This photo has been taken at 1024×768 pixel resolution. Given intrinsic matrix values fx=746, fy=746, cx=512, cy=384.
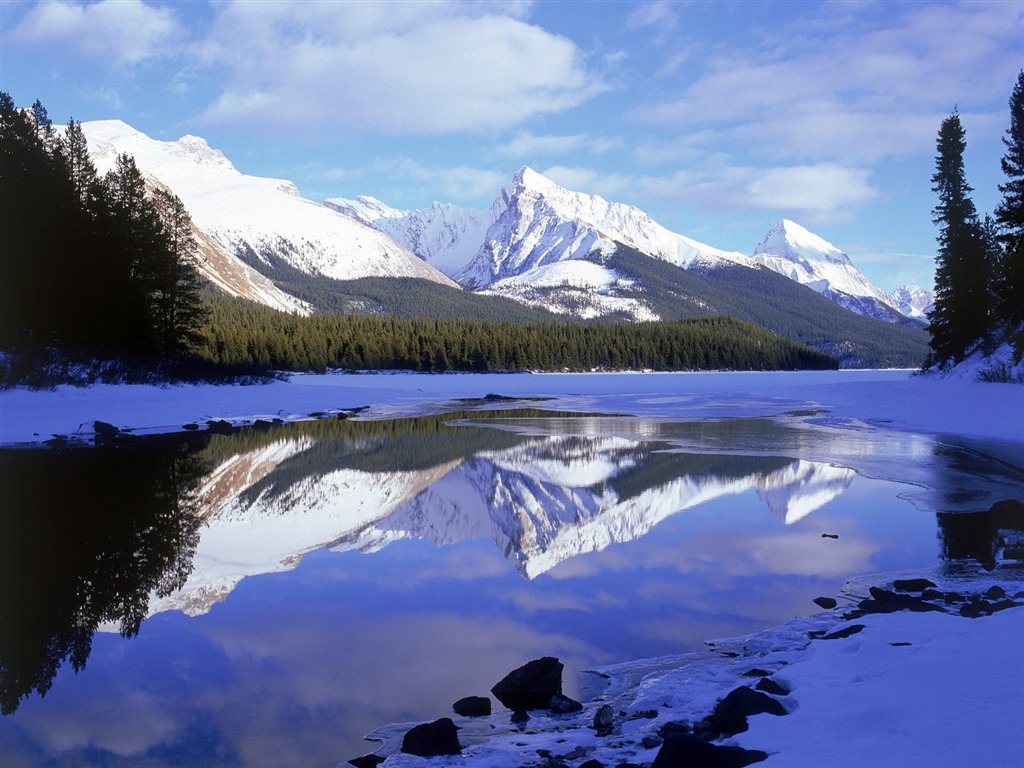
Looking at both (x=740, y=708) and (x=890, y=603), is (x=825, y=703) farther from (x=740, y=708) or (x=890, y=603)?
(x=890, y=603)

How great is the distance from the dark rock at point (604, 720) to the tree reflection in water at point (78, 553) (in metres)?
5.91

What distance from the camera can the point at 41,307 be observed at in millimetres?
38625

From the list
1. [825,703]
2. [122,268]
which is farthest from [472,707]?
[122,268]

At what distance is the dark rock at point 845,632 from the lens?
890 cm

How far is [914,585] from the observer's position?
1084cm

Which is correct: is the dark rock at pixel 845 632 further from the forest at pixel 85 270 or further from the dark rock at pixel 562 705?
the forest at pixel 85 270

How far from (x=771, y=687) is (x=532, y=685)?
2427mm

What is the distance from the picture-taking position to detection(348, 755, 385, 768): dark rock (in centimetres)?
650

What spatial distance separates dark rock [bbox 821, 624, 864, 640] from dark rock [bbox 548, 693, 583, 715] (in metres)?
3.37

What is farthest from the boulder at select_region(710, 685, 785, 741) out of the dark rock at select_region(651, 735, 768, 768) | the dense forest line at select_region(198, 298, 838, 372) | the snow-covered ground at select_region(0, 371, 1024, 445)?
the dense forest line at select_region(198, 298, 838, 372)

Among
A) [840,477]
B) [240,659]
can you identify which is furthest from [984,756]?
[840,477]

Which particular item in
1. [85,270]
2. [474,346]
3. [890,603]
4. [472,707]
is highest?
[85,270]

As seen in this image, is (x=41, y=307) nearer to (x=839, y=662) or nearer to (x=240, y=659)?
(x=240, y=659)

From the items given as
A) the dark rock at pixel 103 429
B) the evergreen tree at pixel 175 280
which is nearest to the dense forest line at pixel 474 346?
the evergreen tree at pixel 175 280
